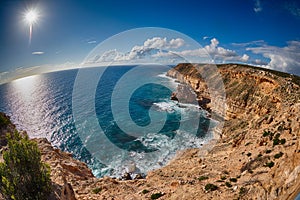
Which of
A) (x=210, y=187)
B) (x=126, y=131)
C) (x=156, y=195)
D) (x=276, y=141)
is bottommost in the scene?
(x=126, y=131)

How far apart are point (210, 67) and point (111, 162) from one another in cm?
9326

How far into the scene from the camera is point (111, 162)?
39.1 m

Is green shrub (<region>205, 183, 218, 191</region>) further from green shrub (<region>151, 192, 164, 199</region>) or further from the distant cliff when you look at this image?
green shrub (<region>151, 192, 164, 199</region>)

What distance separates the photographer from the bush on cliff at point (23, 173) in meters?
11.4

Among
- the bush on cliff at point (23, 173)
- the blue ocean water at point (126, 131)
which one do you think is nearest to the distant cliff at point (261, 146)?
the blue ocean water at point (126, 131)

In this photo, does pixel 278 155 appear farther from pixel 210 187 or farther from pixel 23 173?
pixel 23 173

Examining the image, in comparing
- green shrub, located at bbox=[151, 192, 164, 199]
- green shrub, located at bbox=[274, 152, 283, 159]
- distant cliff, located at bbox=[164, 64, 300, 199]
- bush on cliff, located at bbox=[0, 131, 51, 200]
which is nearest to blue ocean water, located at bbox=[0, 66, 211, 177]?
distant cliff, located at bbox=[164, 64, 300, 199]

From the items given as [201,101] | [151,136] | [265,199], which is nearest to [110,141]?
[151,136]

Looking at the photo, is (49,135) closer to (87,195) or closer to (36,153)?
(87,195)

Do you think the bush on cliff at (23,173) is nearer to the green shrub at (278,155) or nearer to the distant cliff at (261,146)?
the distant cliff at (261,146)

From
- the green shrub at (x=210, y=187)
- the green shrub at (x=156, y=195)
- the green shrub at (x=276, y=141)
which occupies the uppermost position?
the green shrub at (x=276, y=141)

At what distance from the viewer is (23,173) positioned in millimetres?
12000

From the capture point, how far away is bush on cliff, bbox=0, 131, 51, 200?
11.4m

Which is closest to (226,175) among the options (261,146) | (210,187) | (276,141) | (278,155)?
(210,187)
